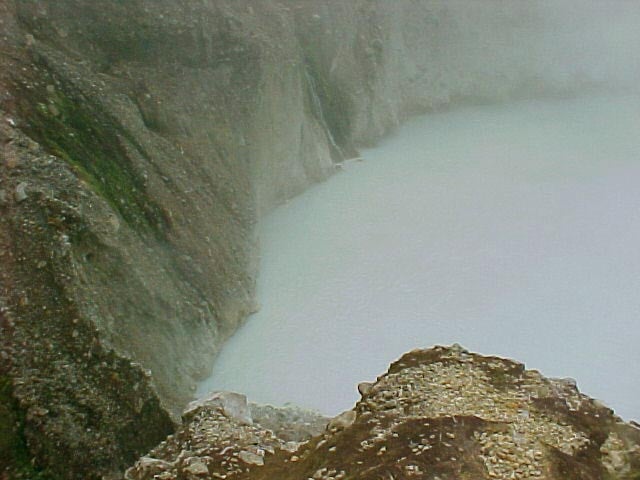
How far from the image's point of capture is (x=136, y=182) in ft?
58.9

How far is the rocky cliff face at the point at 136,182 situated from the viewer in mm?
13688

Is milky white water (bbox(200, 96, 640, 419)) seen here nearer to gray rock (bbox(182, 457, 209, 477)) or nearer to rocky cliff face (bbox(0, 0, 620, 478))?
rocky cliff face (bbox(0, 0, 620, 478))

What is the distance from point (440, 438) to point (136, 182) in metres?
10.2

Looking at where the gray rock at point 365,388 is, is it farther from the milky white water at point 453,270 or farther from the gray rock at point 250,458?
the milky white water at point 453,270

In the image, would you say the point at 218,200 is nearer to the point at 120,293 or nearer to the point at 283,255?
the point at 283,255

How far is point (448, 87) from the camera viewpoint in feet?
116

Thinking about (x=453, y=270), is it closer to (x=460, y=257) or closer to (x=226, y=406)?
(x=460, y=257)

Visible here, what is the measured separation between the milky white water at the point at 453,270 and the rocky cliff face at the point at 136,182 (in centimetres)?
135

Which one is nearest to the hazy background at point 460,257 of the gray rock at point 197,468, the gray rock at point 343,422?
the gray rock at point 343,422

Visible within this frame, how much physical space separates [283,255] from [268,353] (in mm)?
4495

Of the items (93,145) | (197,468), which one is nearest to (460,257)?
(93,145)

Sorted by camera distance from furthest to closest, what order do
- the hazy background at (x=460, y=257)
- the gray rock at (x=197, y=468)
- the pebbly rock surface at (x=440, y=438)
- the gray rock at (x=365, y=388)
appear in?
the hazy background at (x=460, y=257)
the gray rock at (x=365, y=388)
the gray rock at (x=197, y=468)
the pebbly rock surface at (x=440, y=438)

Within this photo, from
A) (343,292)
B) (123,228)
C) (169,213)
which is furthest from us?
(343,292)

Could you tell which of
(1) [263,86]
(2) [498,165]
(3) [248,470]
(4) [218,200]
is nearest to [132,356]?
(3) [248,470]
